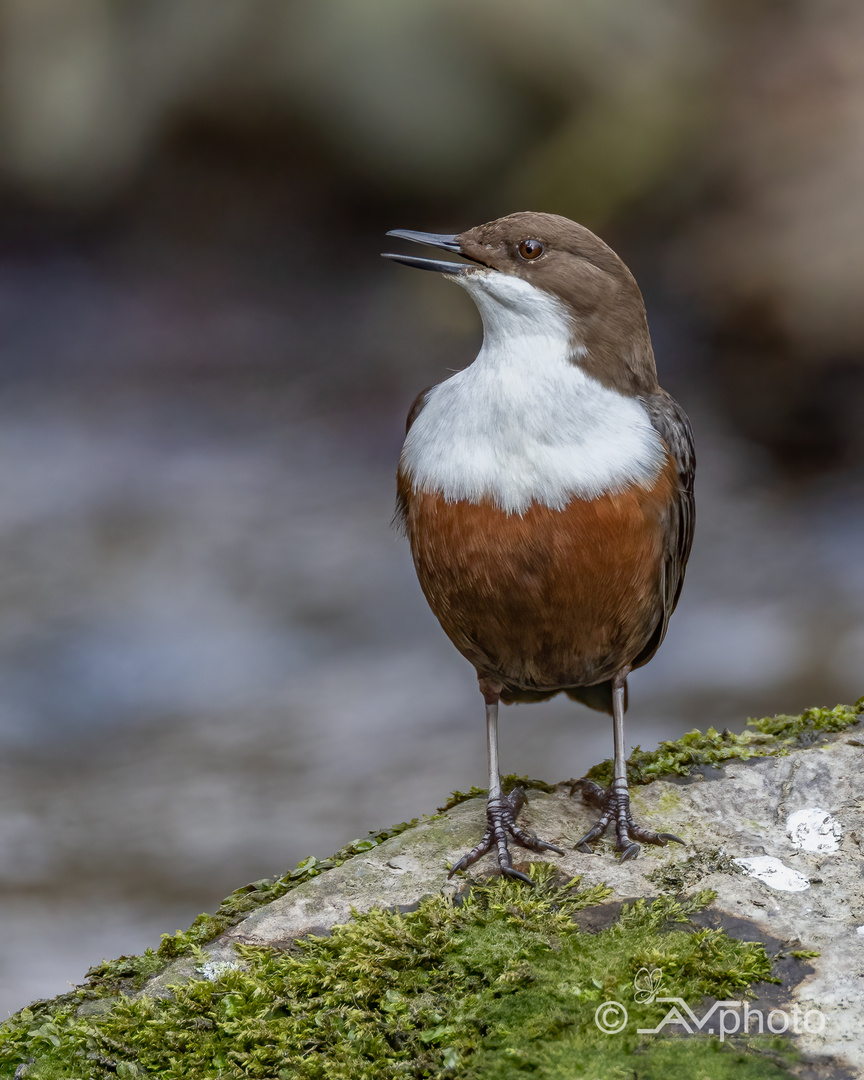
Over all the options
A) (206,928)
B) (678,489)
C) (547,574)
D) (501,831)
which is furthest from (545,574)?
(206,928)

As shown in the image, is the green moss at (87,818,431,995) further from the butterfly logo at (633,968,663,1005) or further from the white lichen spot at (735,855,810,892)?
the white lichen spot at (735,855,810,892)

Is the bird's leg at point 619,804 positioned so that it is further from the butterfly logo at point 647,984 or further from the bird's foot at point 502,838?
the butterfly logo at point 647,984

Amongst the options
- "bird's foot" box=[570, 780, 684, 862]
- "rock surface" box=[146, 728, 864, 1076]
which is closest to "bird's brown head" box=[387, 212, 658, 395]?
"bird's foot" box=[570, 780, 684, 862]

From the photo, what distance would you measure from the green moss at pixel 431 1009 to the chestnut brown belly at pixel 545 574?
91 cm

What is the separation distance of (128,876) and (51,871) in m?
0.45

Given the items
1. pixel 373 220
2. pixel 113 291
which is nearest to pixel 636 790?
pixel 373 220

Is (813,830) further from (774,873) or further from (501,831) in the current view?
(501,831)

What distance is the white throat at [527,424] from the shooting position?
338cm

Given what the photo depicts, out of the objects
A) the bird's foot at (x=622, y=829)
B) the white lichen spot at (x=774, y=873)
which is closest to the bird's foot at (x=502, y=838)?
the bird's foot at (x=622, y=829)

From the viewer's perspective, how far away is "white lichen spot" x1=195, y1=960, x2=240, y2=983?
3062 millimetres

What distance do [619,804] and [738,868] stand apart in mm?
469

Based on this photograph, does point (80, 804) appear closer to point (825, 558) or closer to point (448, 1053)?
point (448, 1053)

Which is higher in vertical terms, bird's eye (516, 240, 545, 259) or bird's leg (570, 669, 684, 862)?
bird's eye (516, 240, 545, 259)

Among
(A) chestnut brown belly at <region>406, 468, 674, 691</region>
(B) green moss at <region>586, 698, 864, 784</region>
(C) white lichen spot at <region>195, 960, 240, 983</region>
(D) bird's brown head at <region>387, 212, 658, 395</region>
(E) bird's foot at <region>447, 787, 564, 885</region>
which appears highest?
(D) bird's brown head at <region>387, 212, 658, 395</region>
